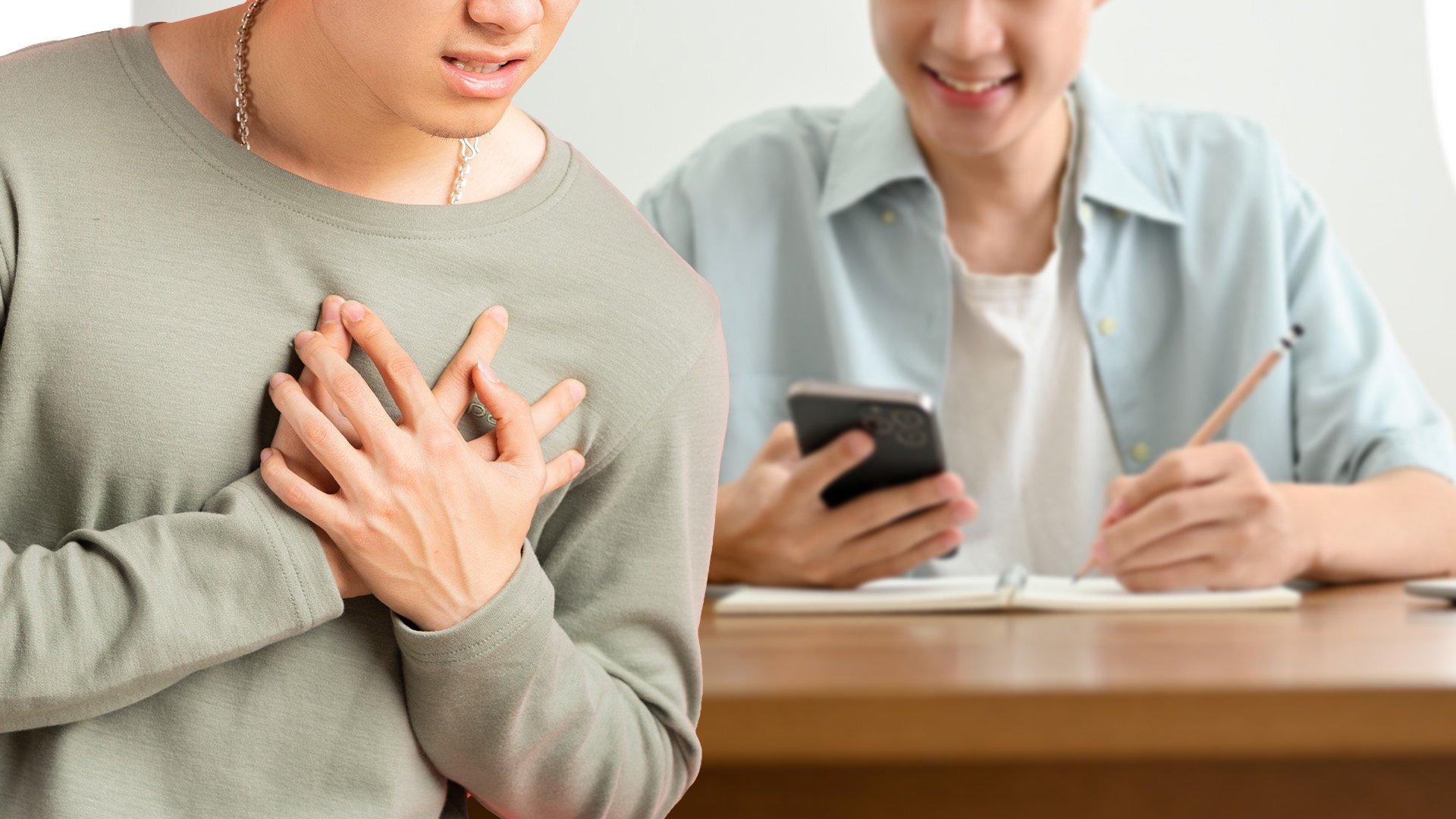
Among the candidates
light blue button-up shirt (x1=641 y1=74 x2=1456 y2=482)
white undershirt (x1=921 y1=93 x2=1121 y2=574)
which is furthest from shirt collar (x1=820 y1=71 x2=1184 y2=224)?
white undershirt (x1=921 y1=93 x2=1121 y2=574)

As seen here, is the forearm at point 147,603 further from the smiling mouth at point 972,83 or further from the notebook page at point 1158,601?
the smiling mouth at point 972,83

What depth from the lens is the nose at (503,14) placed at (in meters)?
0.63

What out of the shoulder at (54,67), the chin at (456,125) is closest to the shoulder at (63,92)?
the shoulder at (54,67)

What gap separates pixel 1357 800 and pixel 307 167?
0.79m

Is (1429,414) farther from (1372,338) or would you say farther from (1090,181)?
(1090,181)

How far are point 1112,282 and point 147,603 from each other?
133cm

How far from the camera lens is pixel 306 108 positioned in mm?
708

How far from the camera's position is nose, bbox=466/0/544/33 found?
0.63m

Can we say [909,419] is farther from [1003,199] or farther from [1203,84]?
[1203,84]

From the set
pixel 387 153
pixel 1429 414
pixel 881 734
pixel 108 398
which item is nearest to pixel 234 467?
pixel 108 398

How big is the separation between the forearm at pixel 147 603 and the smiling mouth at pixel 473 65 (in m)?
0.22

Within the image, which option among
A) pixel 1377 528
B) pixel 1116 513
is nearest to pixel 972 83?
pixel 1116 513

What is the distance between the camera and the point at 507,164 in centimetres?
78

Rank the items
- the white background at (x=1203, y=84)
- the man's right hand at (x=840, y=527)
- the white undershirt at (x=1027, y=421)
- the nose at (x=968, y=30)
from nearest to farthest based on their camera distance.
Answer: the man's right hand at (x=840, y=527) < the nose at (x=968, y=30) < the white undershirt at (x=1027, y=421) < the white background at (x=1203, y=84)
